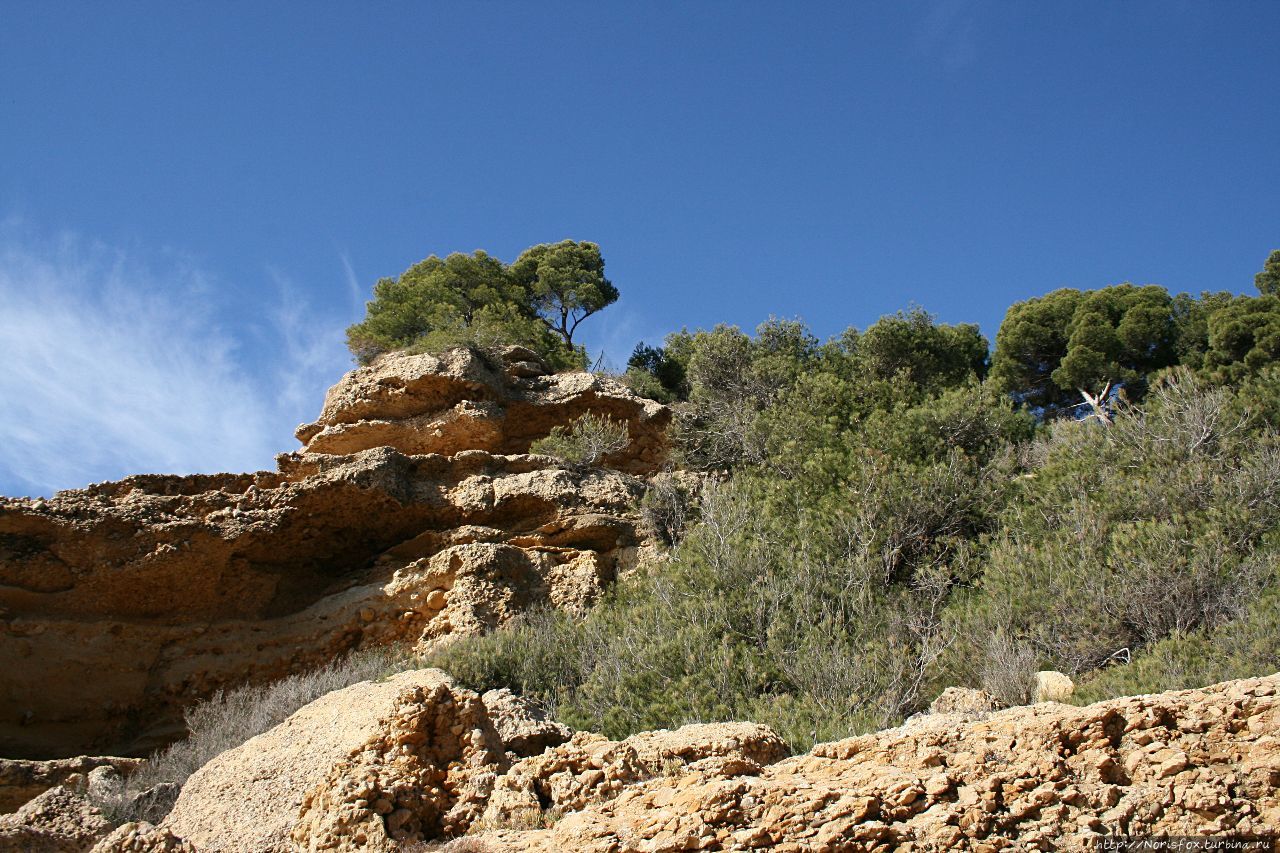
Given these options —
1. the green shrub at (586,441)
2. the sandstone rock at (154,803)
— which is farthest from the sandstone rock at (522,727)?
the green shrub at (586,441)

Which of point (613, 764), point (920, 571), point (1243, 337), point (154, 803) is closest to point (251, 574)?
point (154, 803)

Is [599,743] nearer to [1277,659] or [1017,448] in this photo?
[1277,659]

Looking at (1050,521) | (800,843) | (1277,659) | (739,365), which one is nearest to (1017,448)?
(1050,521)

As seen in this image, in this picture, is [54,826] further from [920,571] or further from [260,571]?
[920,571]

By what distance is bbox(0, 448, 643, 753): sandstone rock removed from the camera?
40.3ft

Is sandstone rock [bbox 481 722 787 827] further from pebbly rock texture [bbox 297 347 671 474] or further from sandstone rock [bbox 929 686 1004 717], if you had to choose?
pebbly rock texture [bbox 297 347 671 474]

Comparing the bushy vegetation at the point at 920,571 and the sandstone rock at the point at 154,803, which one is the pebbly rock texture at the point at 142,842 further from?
the bushy vegetation at the point at 920,571

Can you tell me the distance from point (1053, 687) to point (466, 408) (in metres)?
11.6

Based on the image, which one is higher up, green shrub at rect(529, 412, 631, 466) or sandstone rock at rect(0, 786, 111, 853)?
green shrub at rect(529, 412, 631, 466)

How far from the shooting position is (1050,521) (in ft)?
41.7

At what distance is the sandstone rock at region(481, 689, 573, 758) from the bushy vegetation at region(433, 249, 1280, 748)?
178 centimetres

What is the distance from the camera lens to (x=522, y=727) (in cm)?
775

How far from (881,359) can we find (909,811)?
17.9 m

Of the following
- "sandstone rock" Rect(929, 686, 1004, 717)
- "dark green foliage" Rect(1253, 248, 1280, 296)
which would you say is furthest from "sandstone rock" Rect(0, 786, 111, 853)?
"dark green foliage" Rect(1253, 248, 1280, 296)
